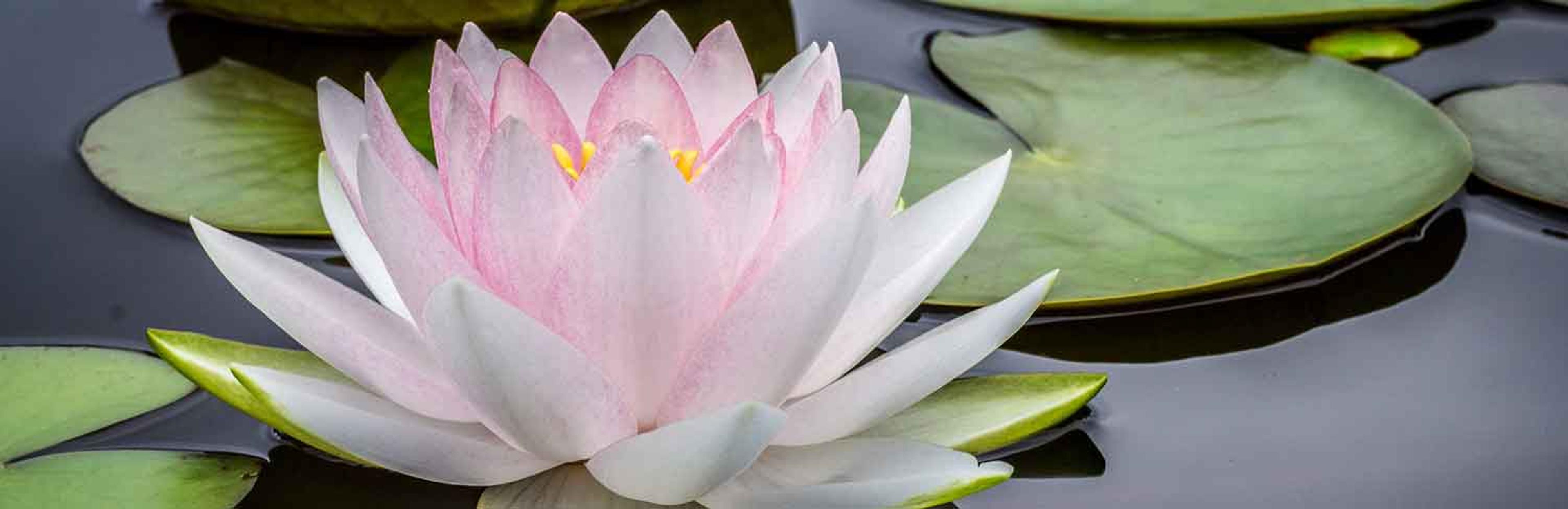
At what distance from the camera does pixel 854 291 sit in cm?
112

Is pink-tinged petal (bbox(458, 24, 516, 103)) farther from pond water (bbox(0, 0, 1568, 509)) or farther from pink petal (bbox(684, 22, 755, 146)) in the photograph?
pond water (bbox(0, 0, 1568, 509))

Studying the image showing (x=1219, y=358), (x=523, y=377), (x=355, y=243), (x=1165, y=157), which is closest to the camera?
(x=523, y=377)

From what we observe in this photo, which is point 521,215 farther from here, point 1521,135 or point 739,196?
point 1521,135

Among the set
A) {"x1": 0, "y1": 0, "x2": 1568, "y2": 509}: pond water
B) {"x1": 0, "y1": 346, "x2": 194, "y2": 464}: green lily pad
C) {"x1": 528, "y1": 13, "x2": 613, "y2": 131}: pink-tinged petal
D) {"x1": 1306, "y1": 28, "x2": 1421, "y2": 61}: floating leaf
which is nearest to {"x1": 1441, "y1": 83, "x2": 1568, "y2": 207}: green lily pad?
{"x1": 0, "y1": 0, "x2": 1568, "y2": 509}: pond water

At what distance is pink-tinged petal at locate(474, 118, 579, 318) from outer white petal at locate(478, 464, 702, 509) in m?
0.15

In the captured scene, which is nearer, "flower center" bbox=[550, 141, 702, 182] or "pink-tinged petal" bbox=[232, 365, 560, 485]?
"pink-tinged petal" bbox=[232, 365, 560, 485]

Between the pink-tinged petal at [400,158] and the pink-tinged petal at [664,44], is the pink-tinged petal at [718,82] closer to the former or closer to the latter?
the pink-tinged petal at [664,44]

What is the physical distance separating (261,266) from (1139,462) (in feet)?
2.56

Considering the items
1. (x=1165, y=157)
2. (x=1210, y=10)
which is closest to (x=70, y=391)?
(x=1165, y=157)

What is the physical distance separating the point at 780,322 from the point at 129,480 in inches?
23.6

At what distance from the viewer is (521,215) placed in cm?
106

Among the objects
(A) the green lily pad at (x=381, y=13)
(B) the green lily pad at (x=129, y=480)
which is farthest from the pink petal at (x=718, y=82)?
(A) the green lily pad at (x=381, y=13)

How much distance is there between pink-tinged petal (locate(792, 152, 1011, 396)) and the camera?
1213mm

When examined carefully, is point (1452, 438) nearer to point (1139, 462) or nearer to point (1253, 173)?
point (1139, 462)
